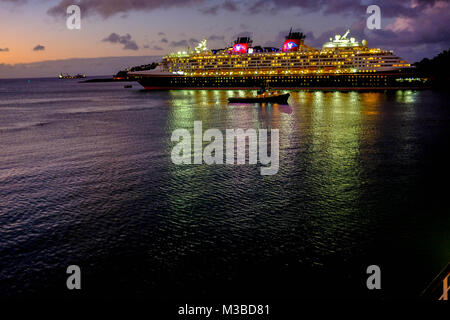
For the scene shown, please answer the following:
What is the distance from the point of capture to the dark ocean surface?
41.5 ft

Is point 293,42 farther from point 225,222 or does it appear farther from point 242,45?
point 225,222

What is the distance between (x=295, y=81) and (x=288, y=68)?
19.8 feet

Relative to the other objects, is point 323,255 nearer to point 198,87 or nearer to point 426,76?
point 426,76

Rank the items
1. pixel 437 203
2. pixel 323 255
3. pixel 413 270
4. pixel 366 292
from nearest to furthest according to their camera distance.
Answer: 1. pixel 366 292
2. pixel 413 270
3. pixel 323 255
4. pixel 437 203

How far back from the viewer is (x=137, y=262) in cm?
1372

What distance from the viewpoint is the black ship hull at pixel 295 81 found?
100500 millimetres

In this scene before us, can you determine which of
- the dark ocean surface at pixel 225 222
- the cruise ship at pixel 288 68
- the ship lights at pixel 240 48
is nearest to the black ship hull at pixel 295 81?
the cruise ship at pixel 288 68

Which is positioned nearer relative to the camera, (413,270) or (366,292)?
(366,292)

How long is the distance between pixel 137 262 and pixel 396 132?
1318 inches

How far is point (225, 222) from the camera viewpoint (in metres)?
16.9

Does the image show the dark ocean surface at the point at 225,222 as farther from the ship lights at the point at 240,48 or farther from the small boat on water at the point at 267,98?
the ship lights at the point at 240,48

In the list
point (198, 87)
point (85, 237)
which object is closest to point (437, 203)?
point (85, 237)

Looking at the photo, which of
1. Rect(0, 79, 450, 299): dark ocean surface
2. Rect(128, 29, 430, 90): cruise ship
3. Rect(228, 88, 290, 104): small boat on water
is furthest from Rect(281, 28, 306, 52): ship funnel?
Rect(0, 79, 450, 299): dark ocean surface
